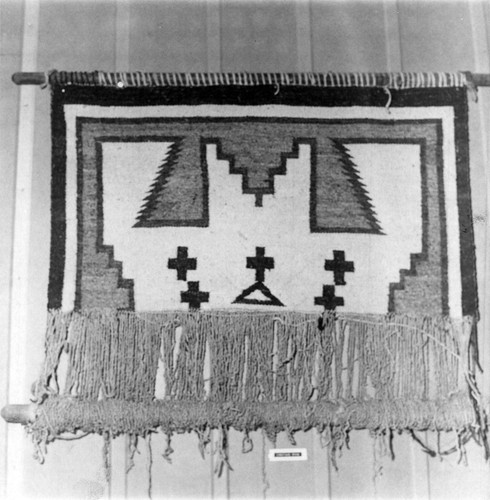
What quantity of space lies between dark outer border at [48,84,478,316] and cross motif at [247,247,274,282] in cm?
31

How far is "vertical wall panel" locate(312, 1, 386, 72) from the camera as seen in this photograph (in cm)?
115

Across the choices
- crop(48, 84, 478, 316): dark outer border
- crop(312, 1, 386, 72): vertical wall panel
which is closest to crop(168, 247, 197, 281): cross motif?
crop(48, 84, 478, 316): dark outer border

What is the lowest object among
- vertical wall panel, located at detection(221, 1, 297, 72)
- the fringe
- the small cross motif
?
the small cross motif

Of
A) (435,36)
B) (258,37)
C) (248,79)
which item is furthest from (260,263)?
(435,36)

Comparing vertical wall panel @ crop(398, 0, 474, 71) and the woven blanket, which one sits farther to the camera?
vertical wall panel @ crop(398, 0, 474, 71)

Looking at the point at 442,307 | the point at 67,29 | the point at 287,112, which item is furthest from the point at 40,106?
the point at 442,307

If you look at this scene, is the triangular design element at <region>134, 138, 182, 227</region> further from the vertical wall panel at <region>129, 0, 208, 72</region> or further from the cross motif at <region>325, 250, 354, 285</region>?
the cross motif at <region>325, 250, 354, 285</region>

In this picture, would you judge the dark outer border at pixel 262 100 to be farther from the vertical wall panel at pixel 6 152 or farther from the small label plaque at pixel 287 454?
the small label plaque at pixel 287 454

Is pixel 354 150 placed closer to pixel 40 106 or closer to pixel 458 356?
pixel 458 356

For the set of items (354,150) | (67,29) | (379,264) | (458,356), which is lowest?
(458,356)

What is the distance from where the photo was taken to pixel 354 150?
1100mm

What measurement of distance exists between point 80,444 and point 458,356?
0.74 metres

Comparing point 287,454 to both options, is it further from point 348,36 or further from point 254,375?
point 348,36

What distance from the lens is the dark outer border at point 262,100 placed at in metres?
1.09
